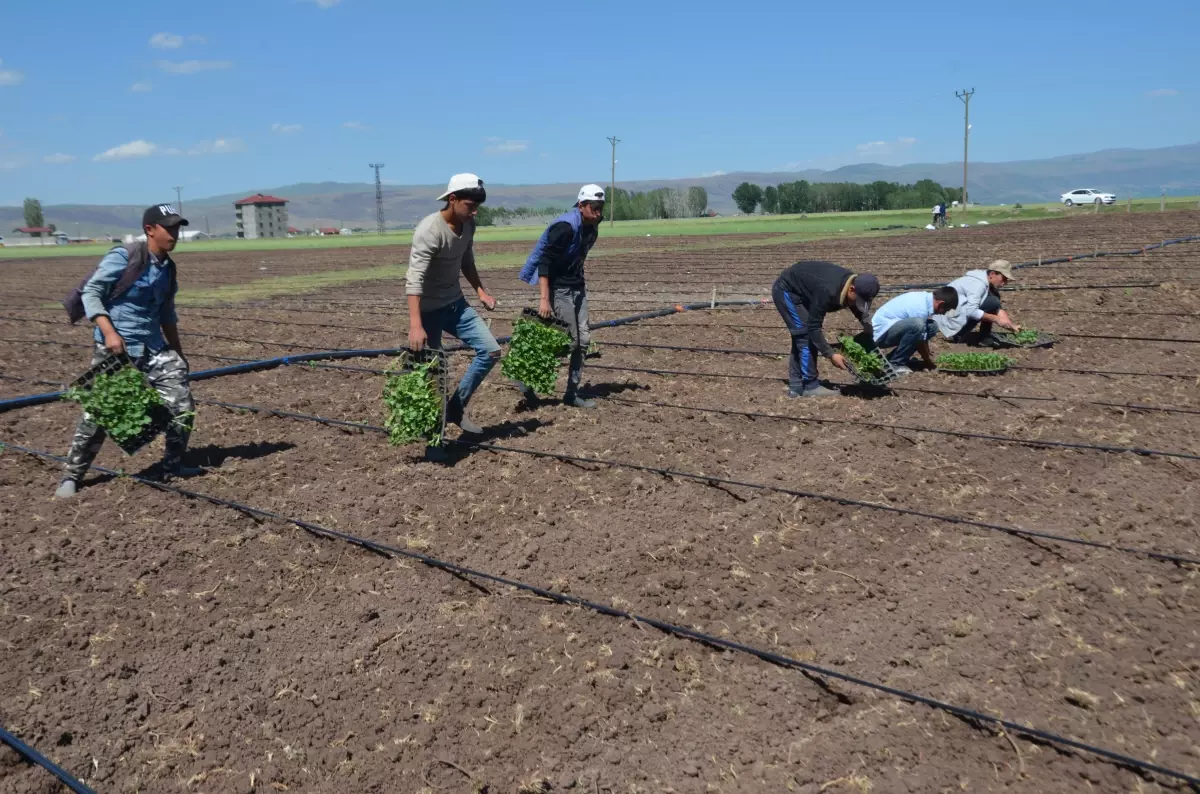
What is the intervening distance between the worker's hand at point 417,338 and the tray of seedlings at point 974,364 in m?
5.35

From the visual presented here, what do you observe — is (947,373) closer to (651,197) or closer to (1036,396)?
(1036,396)

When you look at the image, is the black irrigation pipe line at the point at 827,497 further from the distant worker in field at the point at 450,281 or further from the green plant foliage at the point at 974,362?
the green plant foliage at the point at 974,362

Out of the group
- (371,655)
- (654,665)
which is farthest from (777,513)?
(371,655)

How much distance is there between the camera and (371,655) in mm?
4301

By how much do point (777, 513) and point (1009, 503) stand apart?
4.68 feet

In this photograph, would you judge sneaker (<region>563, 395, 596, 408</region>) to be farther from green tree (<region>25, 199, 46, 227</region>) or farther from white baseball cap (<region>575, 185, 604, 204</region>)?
green tree (<region>25, 199, 46, 227</region>)

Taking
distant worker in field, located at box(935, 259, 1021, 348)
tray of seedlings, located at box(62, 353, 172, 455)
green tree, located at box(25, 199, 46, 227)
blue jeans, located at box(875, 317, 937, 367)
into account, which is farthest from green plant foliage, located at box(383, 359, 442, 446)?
green tree, located at box(25, 199, 46, 227)

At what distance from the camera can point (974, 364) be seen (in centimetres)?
911

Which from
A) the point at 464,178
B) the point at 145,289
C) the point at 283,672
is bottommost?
the point at 283,672

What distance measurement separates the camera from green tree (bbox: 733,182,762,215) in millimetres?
128225

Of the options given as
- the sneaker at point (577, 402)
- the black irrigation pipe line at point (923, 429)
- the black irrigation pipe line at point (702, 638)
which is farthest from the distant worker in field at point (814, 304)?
the black irrigation pipe line at point (702, 638)

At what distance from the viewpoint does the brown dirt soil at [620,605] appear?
3.55 meters

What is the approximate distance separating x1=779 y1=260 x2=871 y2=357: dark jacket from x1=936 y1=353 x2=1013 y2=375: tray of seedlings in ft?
Result: 4.86

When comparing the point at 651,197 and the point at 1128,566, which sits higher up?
the point at 651,197
